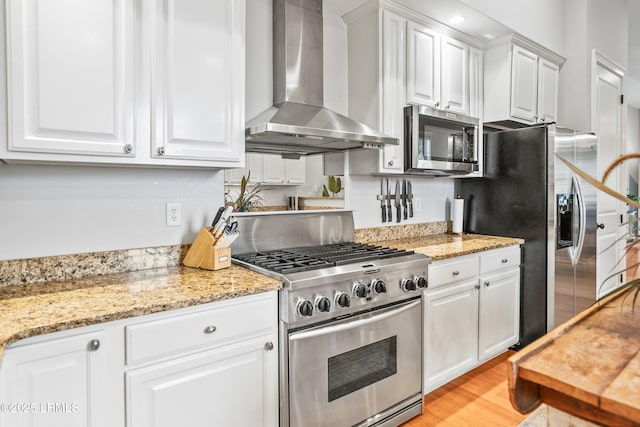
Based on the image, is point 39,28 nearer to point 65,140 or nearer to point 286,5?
point 65,140

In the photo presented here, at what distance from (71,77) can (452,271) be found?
222 centimetres

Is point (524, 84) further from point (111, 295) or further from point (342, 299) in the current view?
point (111, 295)

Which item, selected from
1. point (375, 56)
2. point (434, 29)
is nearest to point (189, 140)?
point (375, 56)

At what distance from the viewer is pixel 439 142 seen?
9.18 feet

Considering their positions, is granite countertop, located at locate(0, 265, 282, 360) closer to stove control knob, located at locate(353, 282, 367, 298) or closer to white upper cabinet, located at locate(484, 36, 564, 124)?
stove control knob, located at locate(353, 282, 367, 298)

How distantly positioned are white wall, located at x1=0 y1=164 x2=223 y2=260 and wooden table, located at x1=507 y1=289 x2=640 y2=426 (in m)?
1.71

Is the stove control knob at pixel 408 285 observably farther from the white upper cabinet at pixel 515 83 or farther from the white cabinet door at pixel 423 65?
the white upper cabinet at pixel 515 83

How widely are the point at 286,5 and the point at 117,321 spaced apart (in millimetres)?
1930

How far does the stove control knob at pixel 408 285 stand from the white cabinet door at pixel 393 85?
2.72 ft

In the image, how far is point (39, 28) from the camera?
1.39 meters

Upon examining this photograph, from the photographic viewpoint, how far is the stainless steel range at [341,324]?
65.9 inches

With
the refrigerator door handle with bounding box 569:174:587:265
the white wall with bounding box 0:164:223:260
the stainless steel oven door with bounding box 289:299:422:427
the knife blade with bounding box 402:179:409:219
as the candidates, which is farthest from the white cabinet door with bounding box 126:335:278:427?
the refrigerator door handle with bounding box 569:174:587:265

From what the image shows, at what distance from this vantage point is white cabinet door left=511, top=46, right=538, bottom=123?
10.4 ft

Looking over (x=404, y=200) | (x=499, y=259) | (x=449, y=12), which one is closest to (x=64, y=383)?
(x=404, y=200)
